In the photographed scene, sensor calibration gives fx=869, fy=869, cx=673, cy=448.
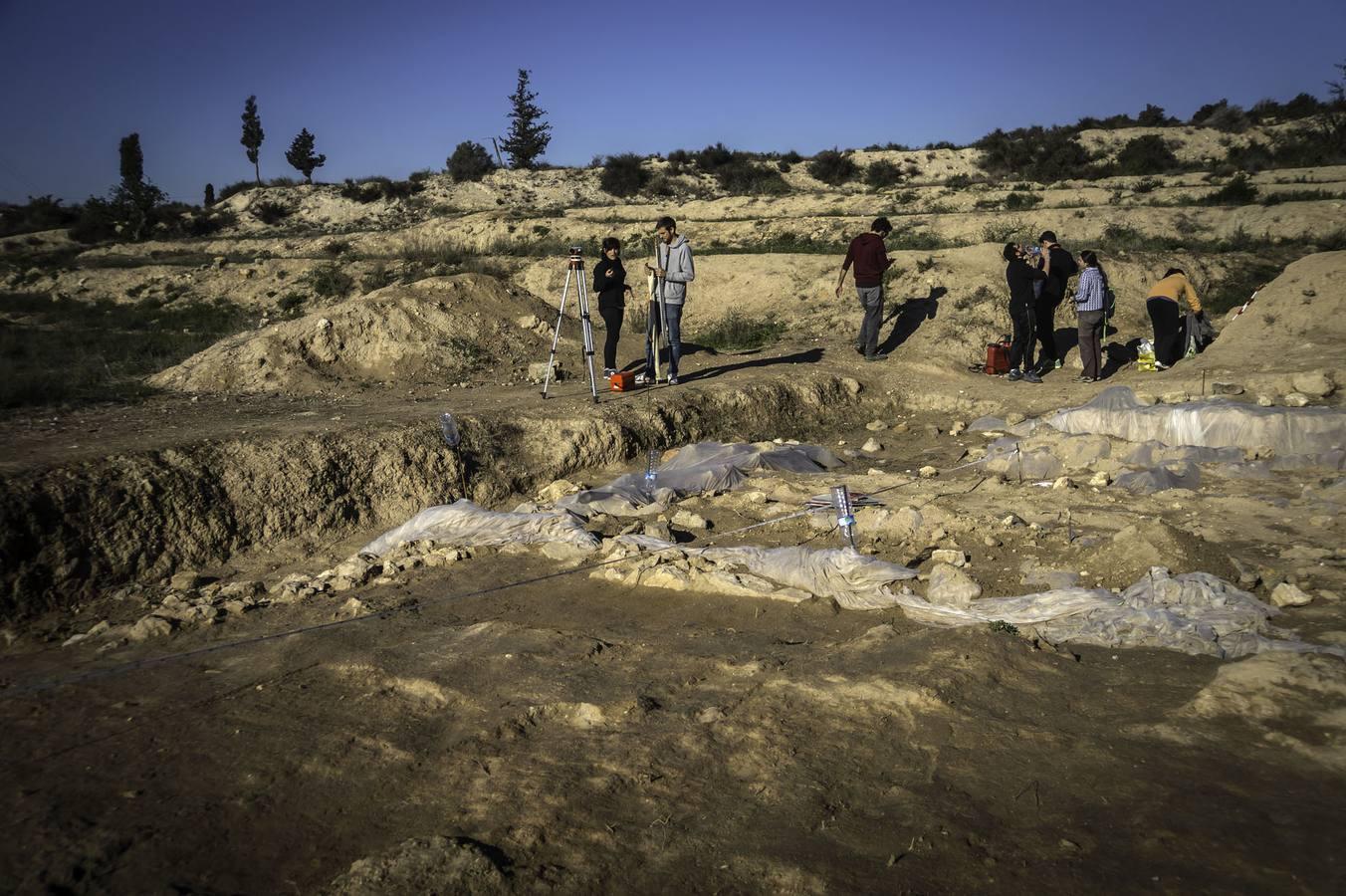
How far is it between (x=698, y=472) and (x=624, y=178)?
103 ft

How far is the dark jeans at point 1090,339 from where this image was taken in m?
10.5

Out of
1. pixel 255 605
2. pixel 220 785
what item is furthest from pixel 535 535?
pixel 220 785

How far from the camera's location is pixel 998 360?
12.1 metres

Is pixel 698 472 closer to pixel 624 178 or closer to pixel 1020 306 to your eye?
pixel 1020 306

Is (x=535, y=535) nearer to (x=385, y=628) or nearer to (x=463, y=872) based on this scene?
(x=385, y=628)

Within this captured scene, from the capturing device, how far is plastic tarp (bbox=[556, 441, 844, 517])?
7508 mm

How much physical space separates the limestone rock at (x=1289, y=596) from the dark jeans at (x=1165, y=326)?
683 centimetres

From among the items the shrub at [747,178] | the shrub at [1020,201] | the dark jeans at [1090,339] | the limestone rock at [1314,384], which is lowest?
the limestone rock at [1314,384]

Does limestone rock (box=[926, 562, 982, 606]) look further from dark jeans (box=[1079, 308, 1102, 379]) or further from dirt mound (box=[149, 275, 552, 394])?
dirt mound (box=[149, 275, 552, 394])

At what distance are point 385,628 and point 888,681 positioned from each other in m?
3.18

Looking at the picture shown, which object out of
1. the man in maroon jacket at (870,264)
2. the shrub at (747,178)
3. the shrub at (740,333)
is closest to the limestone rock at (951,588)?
the man in maroon jacket at (870,264)

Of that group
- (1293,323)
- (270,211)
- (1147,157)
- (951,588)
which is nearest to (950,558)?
(951,588)

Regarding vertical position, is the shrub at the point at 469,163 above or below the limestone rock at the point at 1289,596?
above

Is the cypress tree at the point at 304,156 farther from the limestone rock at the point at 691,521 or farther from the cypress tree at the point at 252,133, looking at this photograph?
the limestone rock at the point at 691,521
